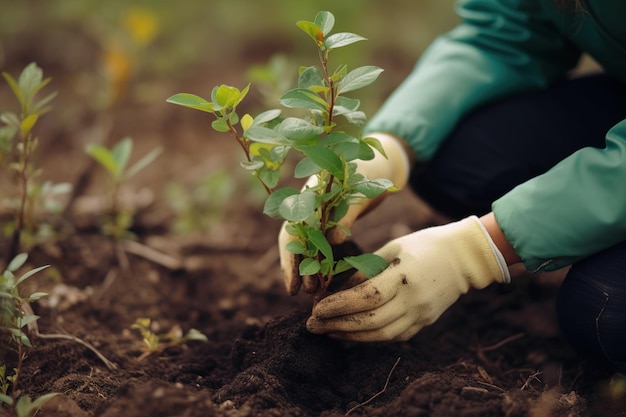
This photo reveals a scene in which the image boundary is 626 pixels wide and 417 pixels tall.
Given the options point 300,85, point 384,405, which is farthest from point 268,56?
point 384,405

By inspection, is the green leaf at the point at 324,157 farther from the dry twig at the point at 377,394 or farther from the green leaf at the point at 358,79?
the dry twig at the point at 377,394

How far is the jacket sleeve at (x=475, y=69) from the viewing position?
1.79 meters

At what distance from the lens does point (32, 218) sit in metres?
1.80

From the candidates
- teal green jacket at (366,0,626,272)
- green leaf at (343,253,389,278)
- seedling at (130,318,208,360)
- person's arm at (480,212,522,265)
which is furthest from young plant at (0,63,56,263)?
person's arm at (480,212,522,265)

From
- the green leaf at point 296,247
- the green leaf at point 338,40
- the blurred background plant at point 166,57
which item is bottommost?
the blurred background plant at point 166,57

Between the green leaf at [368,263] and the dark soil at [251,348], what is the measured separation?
0.22 m

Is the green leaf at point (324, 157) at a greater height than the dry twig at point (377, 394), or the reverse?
the green leaf at point (324, 157)

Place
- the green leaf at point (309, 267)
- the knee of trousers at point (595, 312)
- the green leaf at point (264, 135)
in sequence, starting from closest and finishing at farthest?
the green leaf at point (264, 135), the green leaf at point (309, 267), the knee of trousers at point (595, 312)

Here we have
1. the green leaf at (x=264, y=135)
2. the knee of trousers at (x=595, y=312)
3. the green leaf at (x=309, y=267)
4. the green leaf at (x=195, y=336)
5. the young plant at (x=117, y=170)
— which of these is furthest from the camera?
the young plant at (x=117, y=170)

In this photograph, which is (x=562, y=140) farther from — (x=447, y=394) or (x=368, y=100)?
(x=368, y=100)

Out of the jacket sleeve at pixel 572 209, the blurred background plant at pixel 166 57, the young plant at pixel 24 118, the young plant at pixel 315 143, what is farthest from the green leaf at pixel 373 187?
the blurred background plant at pixel 166 57

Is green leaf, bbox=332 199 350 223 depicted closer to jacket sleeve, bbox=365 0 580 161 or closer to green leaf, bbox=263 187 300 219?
green leaf, bbox=263 187 300 219

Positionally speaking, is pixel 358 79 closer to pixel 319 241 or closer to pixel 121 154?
pixel 319 241

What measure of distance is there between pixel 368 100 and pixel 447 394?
1946 mm
